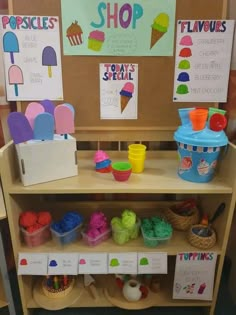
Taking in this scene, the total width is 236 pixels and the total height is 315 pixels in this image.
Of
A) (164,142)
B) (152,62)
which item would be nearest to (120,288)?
(164,142)

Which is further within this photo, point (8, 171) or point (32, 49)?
point (32, 49)

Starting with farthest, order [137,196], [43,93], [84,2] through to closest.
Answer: [137,196]
[43,93]
[84,2]

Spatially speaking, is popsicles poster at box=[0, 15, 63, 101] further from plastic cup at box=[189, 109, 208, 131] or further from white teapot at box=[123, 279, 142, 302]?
white teapot at box=[123, 279, 142, 302]

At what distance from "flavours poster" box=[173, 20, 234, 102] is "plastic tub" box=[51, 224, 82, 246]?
2.39 feet

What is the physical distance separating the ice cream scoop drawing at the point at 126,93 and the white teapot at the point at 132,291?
82 cm

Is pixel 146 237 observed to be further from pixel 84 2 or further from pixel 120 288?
pixel 84 2

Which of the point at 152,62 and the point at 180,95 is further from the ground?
the point at 152,62

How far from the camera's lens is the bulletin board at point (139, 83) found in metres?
1.08

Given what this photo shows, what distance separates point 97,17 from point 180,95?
0.48 m

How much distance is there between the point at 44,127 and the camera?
3.06 feet

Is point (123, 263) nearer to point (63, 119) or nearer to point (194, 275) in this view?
point (194, 275)

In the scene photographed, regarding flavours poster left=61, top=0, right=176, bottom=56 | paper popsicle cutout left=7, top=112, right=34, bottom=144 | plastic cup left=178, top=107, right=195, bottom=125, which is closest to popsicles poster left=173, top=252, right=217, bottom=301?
plastic cup left=178, top=107, right=195, bottom=125

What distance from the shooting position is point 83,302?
1225mm

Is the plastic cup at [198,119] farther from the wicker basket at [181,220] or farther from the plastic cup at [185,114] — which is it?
the wicker basket at [181,220]
